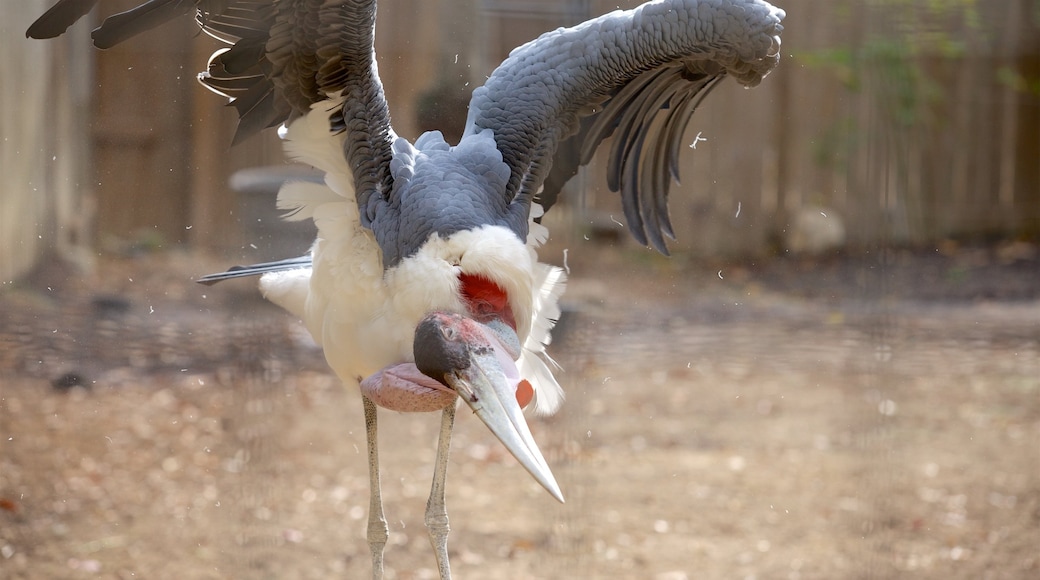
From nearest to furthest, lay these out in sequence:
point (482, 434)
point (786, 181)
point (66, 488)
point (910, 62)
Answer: point (66, 488), point (482, 434), point (786, 181), point (910, 62)

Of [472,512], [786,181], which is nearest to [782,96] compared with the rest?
[786,181]

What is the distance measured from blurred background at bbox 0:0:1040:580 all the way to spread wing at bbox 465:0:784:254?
23cm

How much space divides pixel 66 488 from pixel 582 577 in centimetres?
102

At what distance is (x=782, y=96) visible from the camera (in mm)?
3168

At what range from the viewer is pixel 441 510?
1628 millimetres

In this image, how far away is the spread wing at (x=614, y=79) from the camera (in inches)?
60.0

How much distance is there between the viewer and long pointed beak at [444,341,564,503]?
1172mm

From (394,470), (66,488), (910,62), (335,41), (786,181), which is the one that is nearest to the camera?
(335,41)

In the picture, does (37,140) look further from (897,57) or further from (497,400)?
(897,57)

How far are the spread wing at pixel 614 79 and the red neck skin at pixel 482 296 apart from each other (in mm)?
246

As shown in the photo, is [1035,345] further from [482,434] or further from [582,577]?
[582,577]

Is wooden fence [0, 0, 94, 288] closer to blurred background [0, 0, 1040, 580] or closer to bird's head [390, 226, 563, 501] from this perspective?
blurred background [0, 0, 1040, 580]

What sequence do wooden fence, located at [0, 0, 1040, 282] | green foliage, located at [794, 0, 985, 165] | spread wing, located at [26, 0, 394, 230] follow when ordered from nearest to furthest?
spread wing, located at [26, 0, 394, 230] < wooden fence, located at [0, 0, 1040, 282] < green foliage, located at [794, 0, 985, 165]

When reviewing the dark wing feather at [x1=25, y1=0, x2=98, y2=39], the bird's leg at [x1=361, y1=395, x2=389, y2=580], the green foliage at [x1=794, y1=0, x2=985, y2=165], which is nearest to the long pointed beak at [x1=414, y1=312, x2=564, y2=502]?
the bird's leg at [x1=361, y1=395, x2=389, y2=580]
